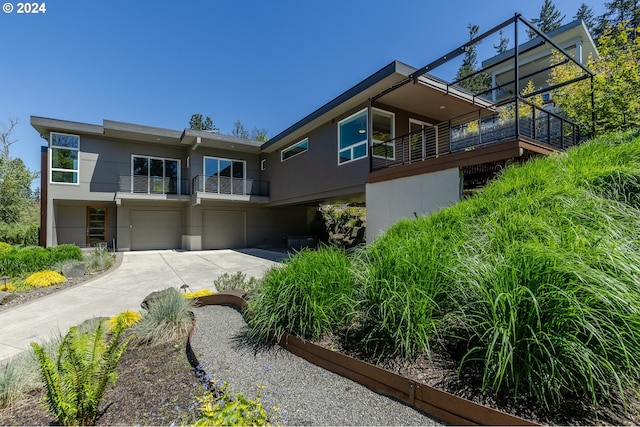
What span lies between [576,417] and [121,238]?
1707cm

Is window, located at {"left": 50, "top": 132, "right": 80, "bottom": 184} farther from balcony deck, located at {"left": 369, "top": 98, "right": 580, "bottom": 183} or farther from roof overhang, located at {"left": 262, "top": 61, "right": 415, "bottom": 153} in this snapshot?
balcony deck, located at {"left": 369, "top": 98, "right": 580, "bottom": 183}

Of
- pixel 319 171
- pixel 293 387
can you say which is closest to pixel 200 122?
pixel 319 171

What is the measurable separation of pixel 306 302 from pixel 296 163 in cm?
1064

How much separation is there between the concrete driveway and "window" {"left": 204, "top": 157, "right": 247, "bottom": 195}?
516 cm

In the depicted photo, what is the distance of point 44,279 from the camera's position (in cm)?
718

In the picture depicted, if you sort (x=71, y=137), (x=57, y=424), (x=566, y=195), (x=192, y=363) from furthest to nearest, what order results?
(x=71, y=137)
(x=566, y=195)
(x=192, y=363)
(x=57, y=424)

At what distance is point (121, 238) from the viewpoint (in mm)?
14180

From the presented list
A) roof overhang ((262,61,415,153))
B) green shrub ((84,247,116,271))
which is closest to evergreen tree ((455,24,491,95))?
roof overhang ((262,61,415,153))

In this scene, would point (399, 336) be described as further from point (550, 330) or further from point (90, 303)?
point (90, 303)

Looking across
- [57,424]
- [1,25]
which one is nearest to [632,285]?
[57,424]

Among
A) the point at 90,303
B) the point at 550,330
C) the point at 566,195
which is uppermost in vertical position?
the point at 566,195

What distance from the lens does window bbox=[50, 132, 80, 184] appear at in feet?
42.2

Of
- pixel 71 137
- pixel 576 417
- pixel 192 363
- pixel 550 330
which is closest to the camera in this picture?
pixel 576 417

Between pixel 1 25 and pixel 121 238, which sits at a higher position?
pixel 1 25
